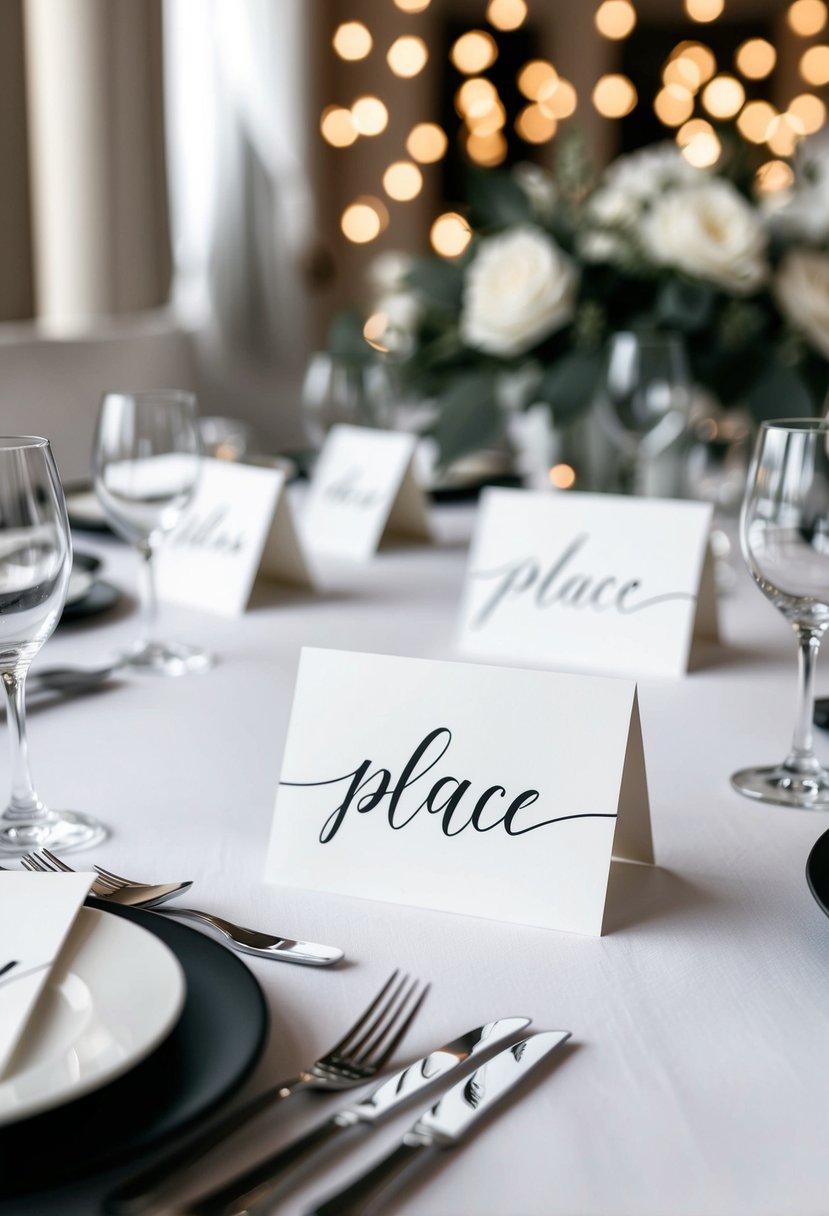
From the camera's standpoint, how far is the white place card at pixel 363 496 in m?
1.55

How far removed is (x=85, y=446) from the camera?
240cm

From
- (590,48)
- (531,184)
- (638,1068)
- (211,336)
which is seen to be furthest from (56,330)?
(638,1068)

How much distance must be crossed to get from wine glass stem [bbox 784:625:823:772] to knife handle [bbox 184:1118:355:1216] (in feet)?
1.60

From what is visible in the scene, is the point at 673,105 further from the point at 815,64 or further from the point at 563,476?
the point at 563,476

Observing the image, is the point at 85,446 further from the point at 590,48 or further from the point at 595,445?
the point at 590,48

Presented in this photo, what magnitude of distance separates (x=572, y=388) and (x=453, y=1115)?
4.09 feet

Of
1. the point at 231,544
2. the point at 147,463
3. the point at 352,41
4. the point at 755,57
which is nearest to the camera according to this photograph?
the point at 147,463

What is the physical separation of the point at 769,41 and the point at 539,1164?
6.33 m

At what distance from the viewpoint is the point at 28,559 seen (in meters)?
0.67

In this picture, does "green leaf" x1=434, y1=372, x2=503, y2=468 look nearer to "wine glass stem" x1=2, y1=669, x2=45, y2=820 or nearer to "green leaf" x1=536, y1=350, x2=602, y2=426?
"green leaf" x1=536, y1=350, x2=602, y2=426

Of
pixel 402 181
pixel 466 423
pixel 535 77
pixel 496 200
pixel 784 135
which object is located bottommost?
pixel 466 423

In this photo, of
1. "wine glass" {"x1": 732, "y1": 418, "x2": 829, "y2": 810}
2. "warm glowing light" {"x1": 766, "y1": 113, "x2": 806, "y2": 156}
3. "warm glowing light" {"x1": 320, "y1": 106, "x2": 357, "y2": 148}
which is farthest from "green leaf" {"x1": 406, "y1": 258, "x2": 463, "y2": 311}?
"warm glowing light" {"x1": 320, "y1": 106, "x2": 357, "y2": 148}

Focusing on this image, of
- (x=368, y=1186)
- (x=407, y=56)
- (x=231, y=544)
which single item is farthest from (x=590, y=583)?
(x=407, y=56)

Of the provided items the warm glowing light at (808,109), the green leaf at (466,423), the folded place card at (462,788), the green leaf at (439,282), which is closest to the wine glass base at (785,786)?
the folded place card at (462,788)
